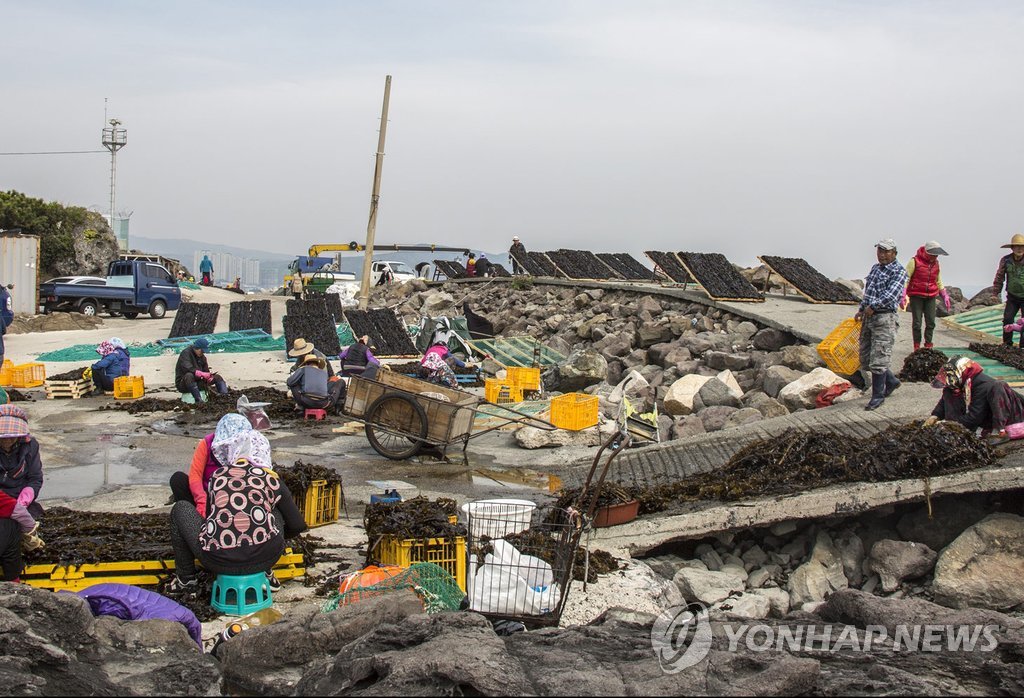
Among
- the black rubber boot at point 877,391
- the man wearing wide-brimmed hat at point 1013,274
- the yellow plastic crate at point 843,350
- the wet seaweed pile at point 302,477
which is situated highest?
the man wearing wide-brimmed hat at point 1013,274

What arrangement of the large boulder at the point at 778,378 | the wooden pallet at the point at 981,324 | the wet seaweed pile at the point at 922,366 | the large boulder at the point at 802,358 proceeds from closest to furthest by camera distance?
the wet seaweed pile at the point at 922,366, the large boulder at the point at 778,378, the large boulder at the point at 802,358, the wooden pallet at the point at 981,324

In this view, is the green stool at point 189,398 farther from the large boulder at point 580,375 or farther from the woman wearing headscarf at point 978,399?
the woman wearing headscarf at point 978,399

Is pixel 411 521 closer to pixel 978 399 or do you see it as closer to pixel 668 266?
pixel 978 399

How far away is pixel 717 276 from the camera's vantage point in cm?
1959

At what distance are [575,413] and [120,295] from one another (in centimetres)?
1989

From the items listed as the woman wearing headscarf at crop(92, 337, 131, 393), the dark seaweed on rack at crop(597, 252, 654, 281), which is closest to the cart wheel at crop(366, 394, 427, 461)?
the woman wearing headscarf at crop(92, 337, 131, 393)

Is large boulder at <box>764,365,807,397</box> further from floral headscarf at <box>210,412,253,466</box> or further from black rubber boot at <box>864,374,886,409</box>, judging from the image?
floral headscarf at <box>210,412,253,466</box>

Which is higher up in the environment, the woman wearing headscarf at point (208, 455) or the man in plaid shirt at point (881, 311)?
the man in plaid shirt at point (881, 311)

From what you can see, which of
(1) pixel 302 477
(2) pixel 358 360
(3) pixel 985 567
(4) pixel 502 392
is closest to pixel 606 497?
(1) pixel 302 477

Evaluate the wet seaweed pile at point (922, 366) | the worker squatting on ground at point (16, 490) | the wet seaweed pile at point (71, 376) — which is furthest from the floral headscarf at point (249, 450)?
the wet seaweed pile at point (71, 376)

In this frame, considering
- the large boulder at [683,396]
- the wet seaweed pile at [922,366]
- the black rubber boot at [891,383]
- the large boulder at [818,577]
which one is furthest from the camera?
the large boulder at [683,396]

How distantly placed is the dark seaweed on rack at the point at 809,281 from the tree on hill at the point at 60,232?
29.8m

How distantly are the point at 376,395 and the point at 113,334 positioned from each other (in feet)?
47.4

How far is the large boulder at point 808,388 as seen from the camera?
1153 cm
